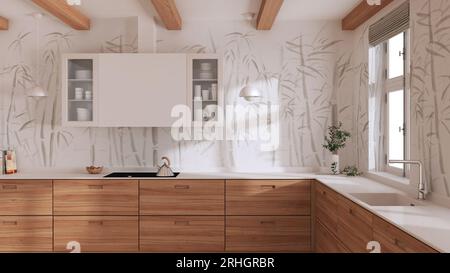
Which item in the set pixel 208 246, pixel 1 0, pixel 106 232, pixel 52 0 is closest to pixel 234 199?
pixel 208 246

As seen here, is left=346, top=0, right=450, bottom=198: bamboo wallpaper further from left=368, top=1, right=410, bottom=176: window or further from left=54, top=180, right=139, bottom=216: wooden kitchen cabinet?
left=54, top=180, right=139, bottom=216: wooden kitchen cabinet

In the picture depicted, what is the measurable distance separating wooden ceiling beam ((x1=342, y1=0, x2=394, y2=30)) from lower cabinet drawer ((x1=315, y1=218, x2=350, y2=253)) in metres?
1.91

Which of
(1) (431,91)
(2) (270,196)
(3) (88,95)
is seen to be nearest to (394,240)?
(1) (431,91)

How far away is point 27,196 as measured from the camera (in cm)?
320

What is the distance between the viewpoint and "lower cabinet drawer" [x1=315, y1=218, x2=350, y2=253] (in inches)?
99.2

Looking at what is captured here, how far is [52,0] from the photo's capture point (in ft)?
9.39

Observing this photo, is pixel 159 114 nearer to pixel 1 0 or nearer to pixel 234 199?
pixel 234 199

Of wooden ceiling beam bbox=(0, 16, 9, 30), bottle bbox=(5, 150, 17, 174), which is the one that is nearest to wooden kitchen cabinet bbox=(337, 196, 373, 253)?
bottle bbox=(5, 150, 17, 174)

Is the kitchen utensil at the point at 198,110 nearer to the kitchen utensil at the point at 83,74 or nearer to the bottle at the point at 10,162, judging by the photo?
the kitchen utensil at the point at 83,74

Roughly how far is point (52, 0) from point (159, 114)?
1298 mm

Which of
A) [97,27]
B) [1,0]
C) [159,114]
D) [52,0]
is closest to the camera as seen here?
[52,0]

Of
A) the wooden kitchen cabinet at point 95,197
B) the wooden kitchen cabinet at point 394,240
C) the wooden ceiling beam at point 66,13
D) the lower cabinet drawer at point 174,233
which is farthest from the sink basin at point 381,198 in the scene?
the wooden ceiling beam at point 66,13

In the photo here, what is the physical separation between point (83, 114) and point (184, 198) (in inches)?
50.9

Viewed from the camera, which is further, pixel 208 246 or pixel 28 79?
pixel 28 79
